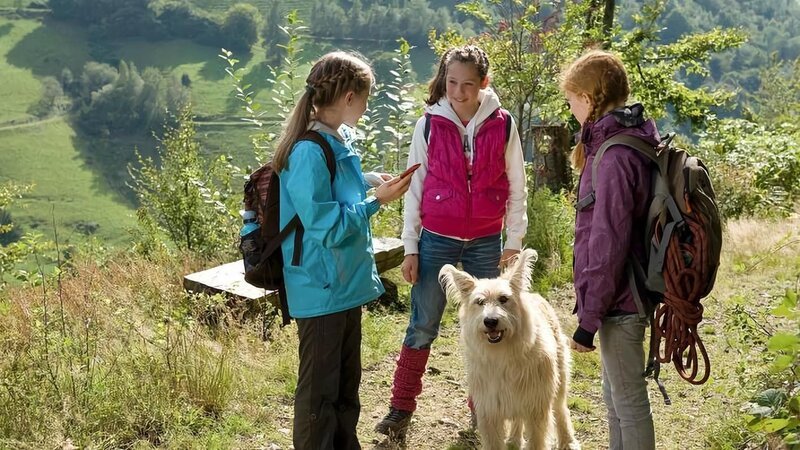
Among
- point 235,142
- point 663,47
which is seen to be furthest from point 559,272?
point 235,142

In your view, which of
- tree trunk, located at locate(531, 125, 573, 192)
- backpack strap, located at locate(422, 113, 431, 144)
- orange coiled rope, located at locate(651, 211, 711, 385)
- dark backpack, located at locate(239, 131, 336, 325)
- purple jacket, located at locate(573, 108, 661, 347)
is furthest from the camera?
tree trunk, located at locate(531, 125, 573, 192)

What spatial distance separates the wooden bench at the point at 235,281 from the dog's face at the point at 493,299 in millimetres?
2046

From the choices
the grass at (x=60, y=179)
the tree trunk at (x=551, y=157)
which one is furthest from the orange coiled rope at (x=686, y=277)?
the grass at (x=60, y=179)

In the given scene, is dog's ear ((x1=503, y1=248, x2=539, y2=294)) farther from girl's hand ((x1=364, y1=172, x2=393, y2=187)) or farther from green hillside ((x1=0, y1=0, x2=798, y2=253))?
green hillside ((x1=0, y1=0, x2=798, y2=253))

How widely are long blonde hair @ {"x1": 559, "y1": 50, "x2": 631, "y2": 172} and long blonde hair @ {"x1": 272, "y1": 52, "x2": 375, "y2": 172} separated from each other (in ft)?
3.15

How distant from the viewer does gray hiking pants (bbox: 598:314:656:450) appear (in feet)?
10.3

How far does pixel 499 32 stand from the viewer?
9.98 metres

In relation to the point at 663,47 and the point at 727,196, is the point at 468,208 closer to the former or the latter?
the point at 727,196

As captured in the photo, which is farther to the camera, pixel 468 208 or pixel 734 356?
pixel 734 356

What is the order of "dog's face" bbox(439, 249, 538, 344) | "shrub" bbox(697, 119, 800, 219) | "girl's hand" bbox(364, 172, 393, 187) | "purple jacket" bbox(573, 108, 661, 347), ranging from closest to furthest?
1. "purple jacket" bbox(573, 108, 661, 347)
2. "dog's face" bbox(439, 249, 538, 344)
3. "girl's hand" bbox(364, 172, 393, 187)
4. "shrub" bbox(697, 119, 800, 219)

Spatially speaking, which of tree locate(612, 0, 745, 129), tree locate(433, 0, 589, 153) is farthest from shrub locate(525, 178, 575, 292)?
tree locate(612, 0, 745, 129)

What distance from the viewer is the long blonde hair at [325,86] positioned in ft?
11.1

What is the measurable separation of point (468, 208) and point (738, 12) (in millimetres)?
137266

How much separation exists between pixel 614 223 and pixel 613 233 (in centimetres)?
4
